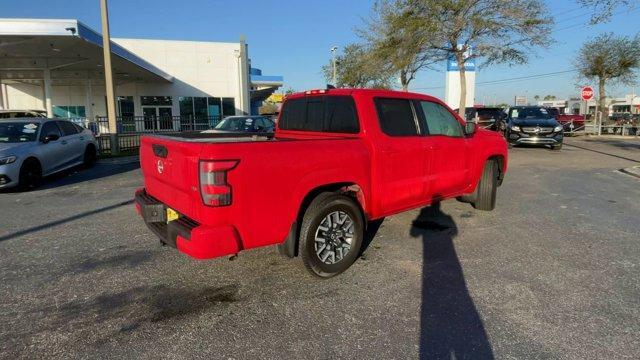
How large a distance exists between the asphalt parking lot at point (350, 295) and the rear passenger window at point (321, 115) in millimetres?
1543

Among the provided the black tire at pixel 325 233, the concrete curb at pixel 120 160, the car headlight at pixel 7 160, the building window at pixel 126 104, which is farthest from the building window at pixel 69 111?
the black tire at pixel 325 233

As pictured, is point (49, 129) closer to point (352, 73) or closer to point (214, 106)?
point (214, 106)

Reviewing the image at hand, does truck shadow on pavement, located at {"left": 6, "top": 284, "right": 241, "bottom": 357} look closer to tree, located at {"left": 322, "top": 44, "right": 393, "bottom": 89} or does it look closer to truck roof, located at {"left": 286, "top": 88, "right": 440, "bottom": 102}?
truck roof, located at {"left": 286, "top": 88, "right": 440, "bottom": 102}

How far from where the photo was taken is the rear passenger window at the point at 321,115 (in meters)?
4.58

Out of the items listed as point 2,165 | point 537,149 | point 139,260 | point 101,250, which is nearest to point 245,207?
point 139,260

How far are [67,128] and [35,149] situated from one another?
2149mm

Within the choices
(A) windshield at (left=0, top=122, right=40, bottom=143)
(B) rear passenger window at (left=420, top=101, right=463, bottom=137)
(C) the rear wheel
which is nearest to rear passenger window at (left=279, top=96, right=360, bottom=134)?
(B) rear passenger window at (left=420, top=101, right=463, bottom=137)

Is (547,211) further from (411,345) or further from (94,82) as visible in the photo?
(94,82)

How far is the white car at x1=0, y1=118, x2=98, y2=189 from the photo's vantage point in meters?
8.74

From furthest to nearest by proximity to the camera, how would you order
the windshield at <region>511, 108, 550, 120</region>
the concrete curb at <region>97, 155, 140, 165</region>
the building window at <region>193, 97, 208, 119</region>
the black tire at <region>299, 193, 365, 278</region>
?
1. the building window at <region>193, 97, 208, 119</region>
2. the windshield at <region>511, 108, 550, 120</region>
3. the concrete curb at <region>97, 155, 140, 165</region>
4. the black tire at <region>299, 193, 365, 278</region>

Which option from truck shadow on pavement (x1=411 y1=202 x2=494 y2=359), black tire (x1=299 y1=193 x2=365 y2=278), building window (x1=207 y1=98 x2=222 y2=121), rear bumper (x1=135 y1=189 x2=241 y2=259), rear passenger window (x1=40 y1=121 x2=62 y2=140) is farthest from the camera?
building window (x1=207 y1=98 x2=222 y2=121)

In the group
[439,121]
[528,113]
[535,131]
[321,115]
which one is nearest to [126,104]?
[528,113]

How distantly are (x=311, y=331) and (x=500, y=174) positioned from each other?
205 inches

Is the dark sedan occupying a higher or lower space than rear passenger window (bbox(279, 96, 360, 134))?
lower
